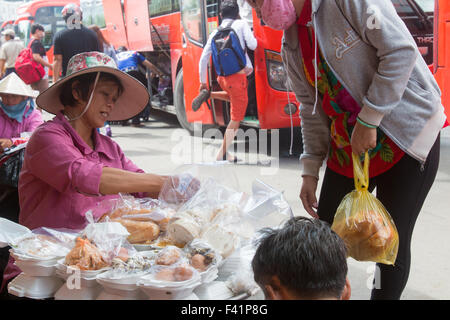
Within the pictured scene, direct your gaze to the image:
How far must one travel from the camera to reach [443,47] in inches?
209

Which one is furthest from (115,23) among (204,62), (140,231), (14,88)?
(140,231)

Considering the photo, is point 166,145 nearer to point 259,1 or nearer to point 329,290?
point 259,1

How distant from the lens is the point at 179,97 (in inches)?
334

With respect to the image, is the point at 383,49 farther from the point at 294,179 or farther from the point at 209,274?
the point at 294,179

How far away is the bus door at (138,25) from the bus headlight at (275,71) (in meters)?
4.11

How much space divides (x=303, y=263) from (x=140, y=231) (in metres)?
0.71

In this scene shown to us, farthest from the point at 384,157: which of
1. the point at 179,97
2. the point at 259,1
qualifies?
the point at 179,97

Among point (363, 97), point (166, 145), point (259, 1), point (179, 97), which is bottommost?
point (166, 145)

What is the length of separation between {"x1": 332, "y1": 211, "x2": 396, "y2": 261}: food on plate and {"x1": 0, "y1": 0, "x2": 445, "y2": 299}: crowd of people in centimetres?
16

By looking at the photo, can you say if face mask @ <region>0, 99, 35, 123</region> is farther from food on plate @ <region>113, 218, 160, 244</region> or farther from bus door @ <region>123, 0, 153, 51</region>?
bus door @ <region>123, 0, 153, 51</region>

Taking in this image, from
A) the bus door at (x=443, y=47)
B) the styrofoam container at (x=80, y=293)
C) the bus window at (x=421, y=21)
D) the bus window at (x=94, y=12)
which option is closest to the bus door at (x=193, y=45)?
the bus window at (x=421, y=21)

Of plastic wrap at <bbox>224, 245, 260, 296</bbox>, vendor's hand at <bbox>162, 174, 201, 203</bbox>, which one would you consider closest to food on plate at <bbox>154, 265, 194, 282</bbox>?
plastic wrap at <bbox>224, 245, 260, 296</bbox>

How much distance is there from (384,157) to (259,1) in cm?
70

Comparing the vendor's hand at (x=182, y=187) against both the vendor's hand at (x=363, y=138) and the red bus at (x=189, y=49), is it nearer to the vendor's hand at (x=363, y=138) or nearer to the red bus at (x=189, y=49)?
the vendor's hand at (x=363, y=138)
